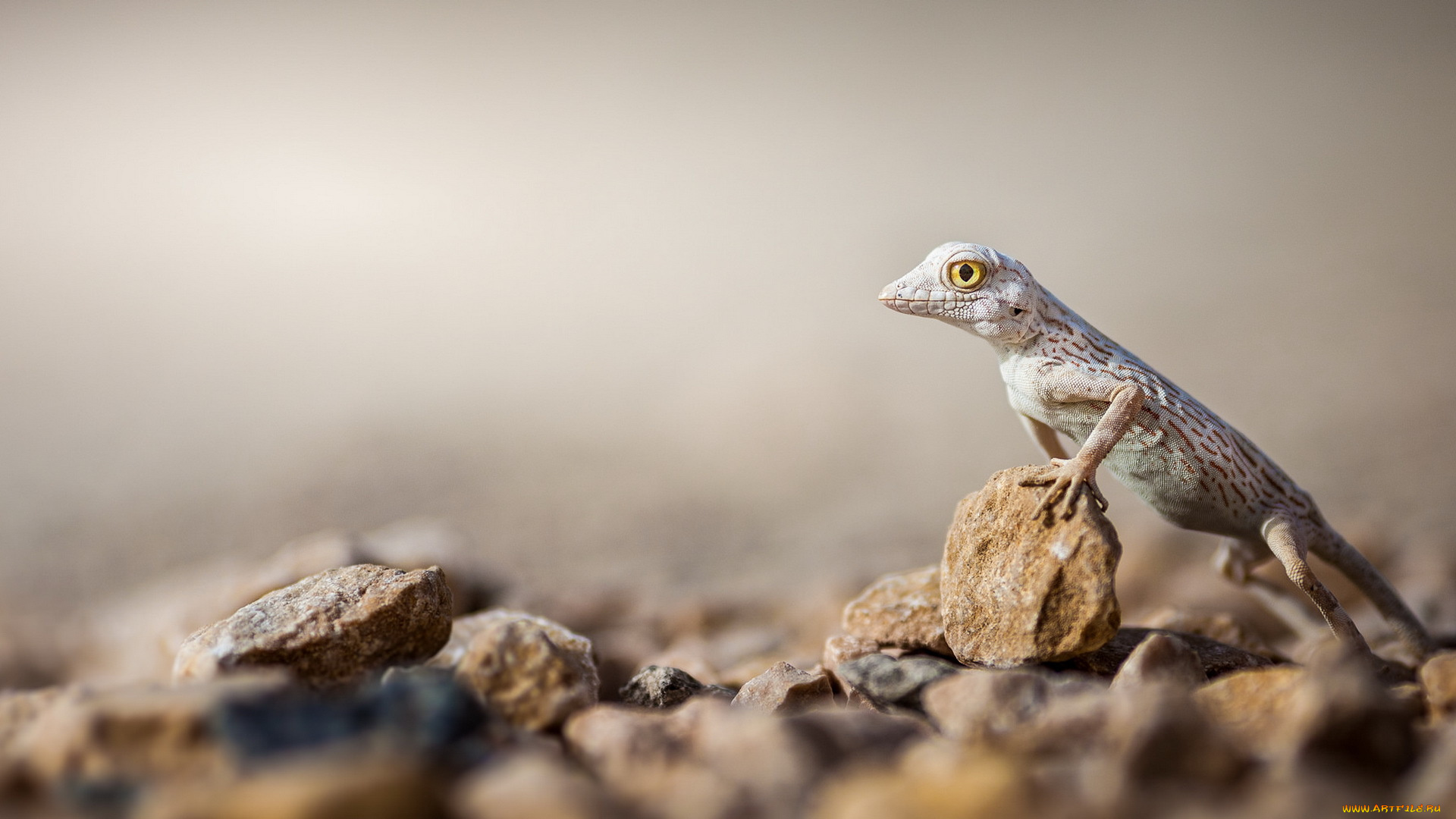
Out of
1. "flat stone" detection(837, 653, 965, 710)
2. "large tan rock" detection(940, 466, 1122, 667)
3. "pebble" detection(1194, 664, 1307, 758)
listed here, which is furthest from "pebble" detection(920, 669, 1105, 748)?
"large tan rock" detection(940, 466, 1122, 667)

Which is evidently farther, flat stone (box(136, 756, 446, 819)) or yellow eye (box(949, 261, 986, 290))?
yellow eye (box(949, 261, 986, 290))

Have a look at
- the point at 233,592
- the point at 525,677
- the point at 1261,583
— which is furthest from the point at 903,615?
the point at 233,592

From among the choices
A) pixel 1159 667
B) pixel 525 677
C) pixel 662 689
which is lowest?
pixel 662 689

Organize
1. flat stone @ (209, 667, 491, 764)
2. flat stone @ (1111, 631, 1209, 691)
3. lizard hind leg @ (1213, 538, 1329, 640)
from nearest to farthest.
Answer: flat stone @ (209, 667, 491, 764)
flat stone @ (1111, 631, 1209, 691)
lizard hind leg @ (1213, 538, 1329, 640)

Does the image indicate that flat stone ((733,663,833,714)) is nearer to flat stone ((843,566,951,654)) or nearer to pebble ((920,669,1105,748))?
flat stone ((843,566,951,654))

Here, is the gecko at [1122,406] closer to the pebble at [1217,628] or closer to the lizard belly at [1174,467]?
the lizard belly at [1174,467]

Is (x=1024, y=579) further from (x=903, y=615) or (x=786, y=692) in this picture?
(x=786, y=692)

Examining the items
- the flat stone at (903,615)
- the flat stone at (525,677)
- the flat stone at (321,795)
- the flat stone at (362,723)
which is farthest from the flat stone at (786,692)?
the flat stone at (321,795)
